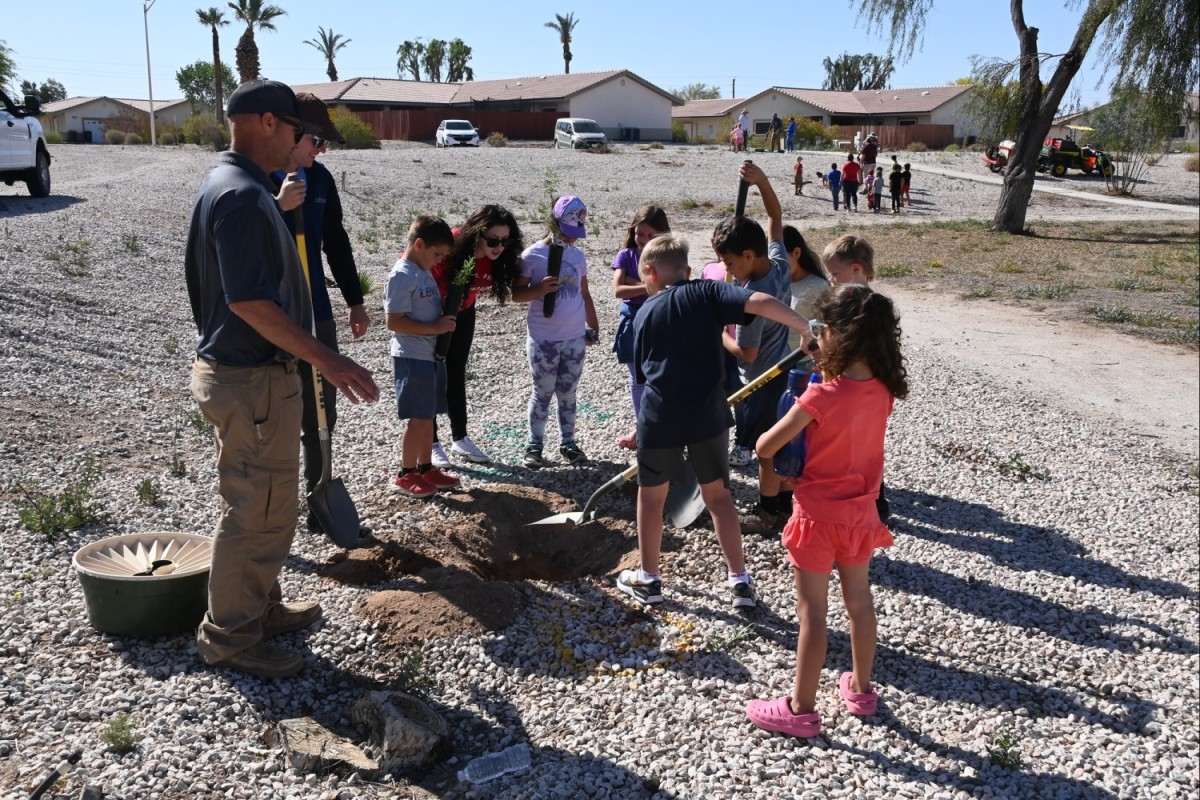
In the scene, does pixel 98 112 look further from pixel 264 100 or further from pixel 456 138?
pixel 264 100

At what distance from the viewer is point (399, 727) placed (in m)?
3.27

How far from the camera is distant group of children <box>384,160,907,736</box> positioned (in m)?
3.34

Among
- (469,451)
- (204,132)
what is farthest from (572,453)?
(204,132)

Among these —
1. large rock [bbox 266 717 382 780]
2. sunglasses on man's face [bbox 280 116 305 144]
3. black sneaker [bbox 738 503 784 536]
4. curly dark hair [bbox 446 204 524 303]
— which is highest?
sunglasses on man's face [bbox 280 116 305 144]

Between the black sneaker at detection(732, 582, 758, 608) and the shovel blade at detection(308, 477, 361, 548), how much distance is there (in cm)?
174

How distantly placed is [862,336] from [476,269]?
2.90 metres

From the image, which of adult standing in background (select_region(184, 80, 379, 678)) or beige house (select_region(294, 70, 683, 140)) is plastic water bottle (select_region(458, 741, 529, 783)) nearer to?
adult standing in background (select_region(184, 80, 379, 678))

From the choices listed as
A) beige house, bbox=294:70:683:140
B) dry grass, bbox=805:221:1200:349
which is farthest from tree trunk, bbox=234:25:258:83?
dry grass, bbox=805:221:1200:349

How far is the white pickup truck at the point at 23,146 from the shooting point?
15.2m

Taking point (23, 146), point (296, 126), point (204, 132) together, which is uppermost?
point (204, 132)

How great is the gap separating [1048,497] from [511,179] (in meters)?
24.3

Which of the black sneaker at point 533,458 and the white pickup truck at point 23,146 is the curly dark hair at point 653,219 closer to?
the black sneaker at point 533,458

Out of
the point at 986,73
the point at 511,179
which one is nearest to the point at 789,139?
the point at 511,179

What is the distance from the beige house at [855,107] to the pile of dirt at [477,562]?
186ft
